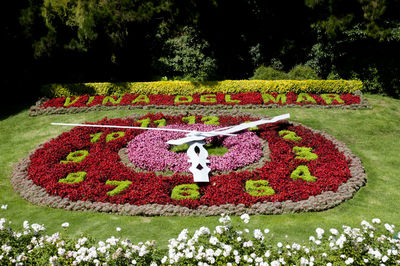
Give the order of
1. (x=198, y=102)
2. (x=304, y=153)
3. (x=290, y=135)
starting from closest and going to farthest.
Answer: (x=304, y=153) < (x=290, y=135) < (x=198, y=102)

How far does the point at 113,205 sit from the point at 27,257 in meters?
2.58

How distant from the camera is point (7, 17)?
14461 millimetres

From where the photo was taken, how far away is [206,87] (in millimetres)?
15359

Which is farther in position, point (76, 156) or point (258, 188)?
point (76, 156)

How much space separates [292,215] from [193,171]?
2448 millimetres

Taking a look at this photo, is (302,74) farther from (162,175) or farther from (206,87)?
(162,175)

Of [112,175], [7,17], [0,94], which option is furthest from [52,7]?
[112,175]

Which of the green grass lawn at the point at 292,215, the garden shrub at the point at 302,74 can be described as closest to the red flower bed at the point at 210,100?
the green grass lawn at the point at 292,215

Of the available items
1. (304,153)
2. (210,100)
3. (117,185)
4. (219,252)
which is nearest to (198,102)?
(210,100)

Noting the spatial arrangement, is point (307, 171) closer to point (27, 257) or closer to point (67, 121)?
point (27, 257)

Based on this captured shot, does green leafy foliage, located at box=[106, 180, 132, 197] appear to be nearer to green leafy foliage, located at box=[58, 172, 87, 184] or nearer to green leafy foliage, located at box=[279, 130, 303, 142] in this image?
green leafy foliage, located at box=[58, 172, 87, 184]

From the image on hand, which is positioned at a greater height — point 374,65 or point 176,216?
point 374,65

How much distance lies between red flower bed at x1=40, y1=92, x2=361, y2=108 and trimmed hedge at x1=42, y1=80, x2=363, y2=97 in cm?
36

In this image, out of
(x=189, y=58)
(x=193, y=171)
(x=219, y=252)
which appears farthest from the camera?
(x=189, y=58)
